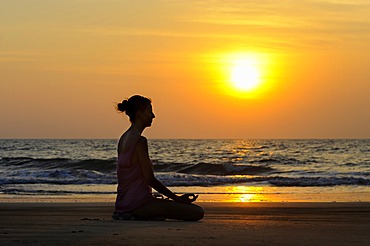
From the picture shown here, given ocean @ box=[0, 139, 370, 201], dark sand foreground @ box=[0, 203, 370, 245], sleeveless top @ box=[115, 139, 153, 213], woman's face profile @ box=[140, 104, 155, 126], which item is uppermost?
ocean @ box=[0, 139, 370, 201]

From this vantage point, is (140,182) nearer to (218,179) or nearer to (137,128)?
(137,128)

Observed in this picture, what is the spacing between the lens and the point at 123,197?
8.85m

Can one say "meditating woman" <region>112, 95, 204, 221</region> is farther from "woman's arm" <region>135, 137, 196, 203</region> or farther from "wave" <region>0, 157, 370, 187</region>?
"wave" <region>0, 157, 370, 187</region>

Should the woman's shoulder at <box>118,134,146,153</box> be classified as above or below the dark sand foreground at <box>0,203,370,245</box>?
above

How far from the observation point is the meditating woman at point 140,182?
860 cm

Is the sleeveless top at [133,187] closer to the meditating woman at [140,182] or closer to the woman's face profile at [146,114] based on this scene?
the meditating woman at [140,182]

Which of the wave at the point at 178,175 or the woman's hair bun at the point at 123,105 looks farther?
the wave at the point at 178,175

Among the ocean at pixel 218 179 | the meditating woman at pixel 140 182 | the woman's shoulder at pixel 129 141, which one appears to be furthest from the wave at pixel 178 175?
the woman's shoulder at pixel 129 141

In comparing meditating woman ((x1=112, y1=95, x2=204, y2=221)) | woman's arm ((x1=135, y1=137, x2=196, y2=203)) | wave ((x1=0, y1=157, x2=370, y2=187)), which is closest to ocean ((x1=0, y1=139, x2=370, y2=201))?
wave ((x1=0, y1=157, x2=370, y2=187))

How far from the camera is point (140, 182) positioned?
28.8 feet

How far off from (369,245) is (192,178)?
23.7m

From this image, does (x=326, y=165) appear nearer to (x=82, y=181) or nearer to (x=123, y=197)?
(x=82, y=181)

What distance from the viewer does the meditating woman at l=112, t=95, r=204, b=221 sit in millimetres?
8602

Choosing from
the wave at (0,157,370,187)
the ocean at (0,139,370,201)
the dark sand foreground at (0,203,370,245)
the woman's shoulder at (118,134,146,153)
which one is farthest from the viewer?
the wave at (0,157,370,187)
